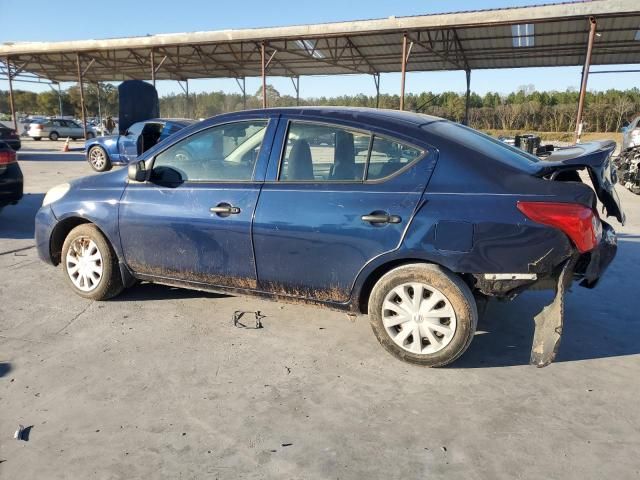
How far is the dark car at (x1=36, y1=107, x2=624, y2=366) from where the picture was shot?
2994 millimetres

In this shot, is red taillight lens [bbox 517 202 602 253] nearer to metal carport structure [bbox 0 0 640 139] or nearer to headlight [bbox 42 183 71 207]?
headlight [bbox 42 183 71 207]

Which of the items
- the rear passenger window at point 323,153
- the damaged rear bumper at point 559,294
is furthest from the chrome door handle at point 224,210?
the damaged rear bumper at point 559,294

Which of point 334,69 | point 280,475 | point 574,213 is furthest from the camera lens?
point 334,69

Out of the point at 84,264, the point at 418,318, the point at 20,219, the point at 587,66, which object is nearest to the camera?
the point at 418,318

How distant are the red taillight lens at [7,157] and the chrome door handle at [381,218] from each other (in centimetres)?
605

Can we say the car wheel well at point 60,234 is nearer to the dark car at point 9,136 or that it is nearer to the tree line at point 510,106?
the dark car at point 9,136

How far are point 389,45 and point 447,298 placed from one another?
60.4 ft

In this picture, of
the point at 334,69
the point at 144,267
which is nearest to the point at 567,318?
the point at 144,267

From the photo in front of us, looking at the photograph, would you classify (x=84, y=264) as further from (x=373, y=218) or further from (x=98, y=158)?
(x=98, y=158)

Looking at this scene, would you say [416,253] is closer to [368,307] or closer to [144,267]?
[368,307]

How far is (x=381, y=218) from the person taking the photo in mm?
3164

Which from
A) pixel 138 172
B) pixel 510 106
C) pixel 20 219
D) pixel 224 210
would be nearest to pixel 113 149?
pixel 20 219

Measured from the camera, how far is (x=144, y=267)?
161 inches

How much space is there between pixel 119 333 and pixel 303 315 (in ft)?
Answer: 4.65
